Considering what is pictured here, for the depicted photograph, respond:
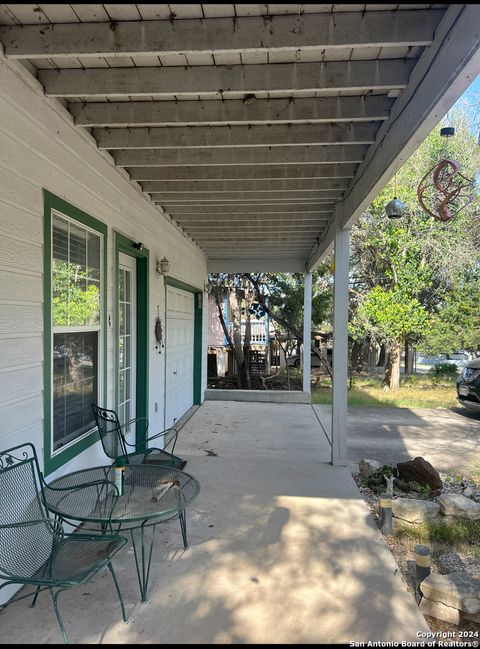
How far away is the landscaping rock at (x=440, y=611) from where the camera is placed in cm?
221

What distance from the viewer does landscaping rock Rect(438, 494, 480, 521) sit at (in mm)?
3385

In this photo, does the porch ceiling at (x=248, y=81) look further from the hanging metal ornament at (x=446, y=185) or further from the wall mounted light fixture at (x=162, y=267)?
the wall mounted light fixture at (x=162, y=267)

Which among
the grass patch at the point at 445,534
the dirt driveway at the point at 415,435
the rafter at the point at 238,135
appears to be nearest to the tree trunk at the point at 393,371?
the dirt driveway at the point at 415,435

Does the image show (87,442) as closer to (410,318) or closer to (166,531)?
(166,531)

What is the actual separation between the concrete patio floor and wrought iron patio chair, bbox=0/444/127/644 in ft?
0.59

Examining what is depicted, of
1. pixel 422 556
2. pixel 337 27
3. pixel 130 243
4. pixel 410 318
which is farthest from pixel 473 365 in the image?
pixel 337 27

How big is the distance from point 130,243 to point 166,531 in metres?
2.62

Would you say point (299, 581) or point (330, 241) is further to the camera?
point (330, 241)

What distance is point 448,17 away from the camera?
188 centimetres

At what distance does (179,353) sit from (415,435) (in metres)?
3.91

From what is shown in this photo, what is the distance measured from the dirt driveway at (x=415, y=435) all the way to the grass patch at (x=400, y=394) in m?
0.69

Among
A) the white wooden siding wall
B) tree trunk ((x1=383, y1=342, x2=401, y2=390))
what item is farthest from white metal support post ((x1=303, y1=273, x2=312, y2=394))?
the white wooden siding wall

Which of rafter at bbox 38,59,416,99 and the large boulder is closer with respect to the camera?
rafter at bbox 38,59,416,99

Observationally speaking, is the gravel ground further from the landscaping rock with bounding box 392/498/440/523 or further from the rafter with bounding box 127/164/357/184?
the rafter with bounding box 127/164/357/184
